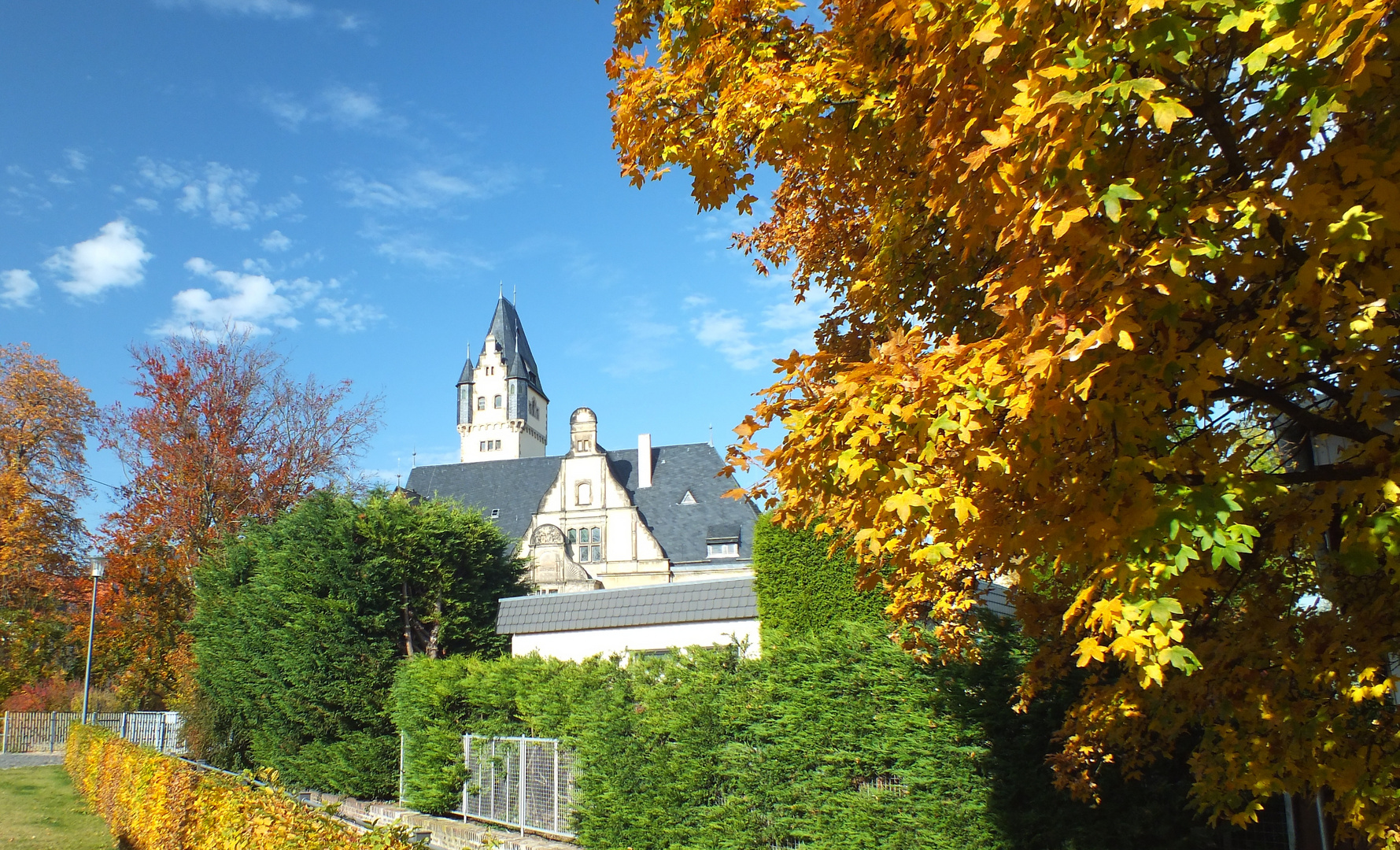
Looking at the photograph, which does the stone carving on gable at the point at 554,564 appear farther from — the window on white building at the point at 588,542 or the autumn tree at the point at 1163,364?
the autumn tree at the point at 1163,364

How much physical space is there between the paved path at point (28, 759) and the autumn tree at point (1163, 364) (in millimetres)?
26171

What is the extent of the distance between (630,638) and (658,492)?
117ft

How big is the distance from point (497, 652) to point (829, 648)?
34.0ft

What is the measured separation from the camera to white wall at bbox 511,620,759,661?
45.1 ft

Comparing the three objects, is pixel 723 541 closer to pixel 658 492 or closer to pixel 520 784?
pixel 658 492

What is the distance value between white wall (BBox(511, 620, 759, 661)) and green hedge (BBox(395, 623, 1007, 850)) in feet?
10.8

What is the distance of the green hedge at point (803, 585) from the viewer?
11383 mm

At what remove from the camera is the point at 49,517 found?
Result: 3167 centimetres

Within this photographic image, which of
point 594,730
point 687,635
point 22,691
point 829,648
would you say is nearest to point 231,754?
point 687,635

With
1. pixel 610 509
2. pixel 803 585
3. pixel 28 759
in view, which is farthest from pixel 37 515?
pixel 803 585

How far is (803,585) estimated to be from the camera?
1187 centimetres

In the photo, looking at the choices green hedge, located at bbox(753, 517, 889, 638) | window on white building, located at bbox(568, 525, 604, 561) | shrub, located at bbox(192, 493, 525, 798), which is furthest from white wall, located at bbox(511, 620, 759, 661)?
window on white building, located at bbox(568, 525, 604, 561)

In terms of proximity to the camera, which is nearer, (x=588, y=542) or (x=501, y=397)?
(x=588, y=542)

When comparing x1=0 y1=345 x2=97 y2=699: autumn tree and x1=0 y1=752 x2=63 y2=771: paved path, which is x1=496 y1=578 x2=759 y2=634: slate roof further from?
x1=0 y1=345 x2=97 y2=699: autumn tree
